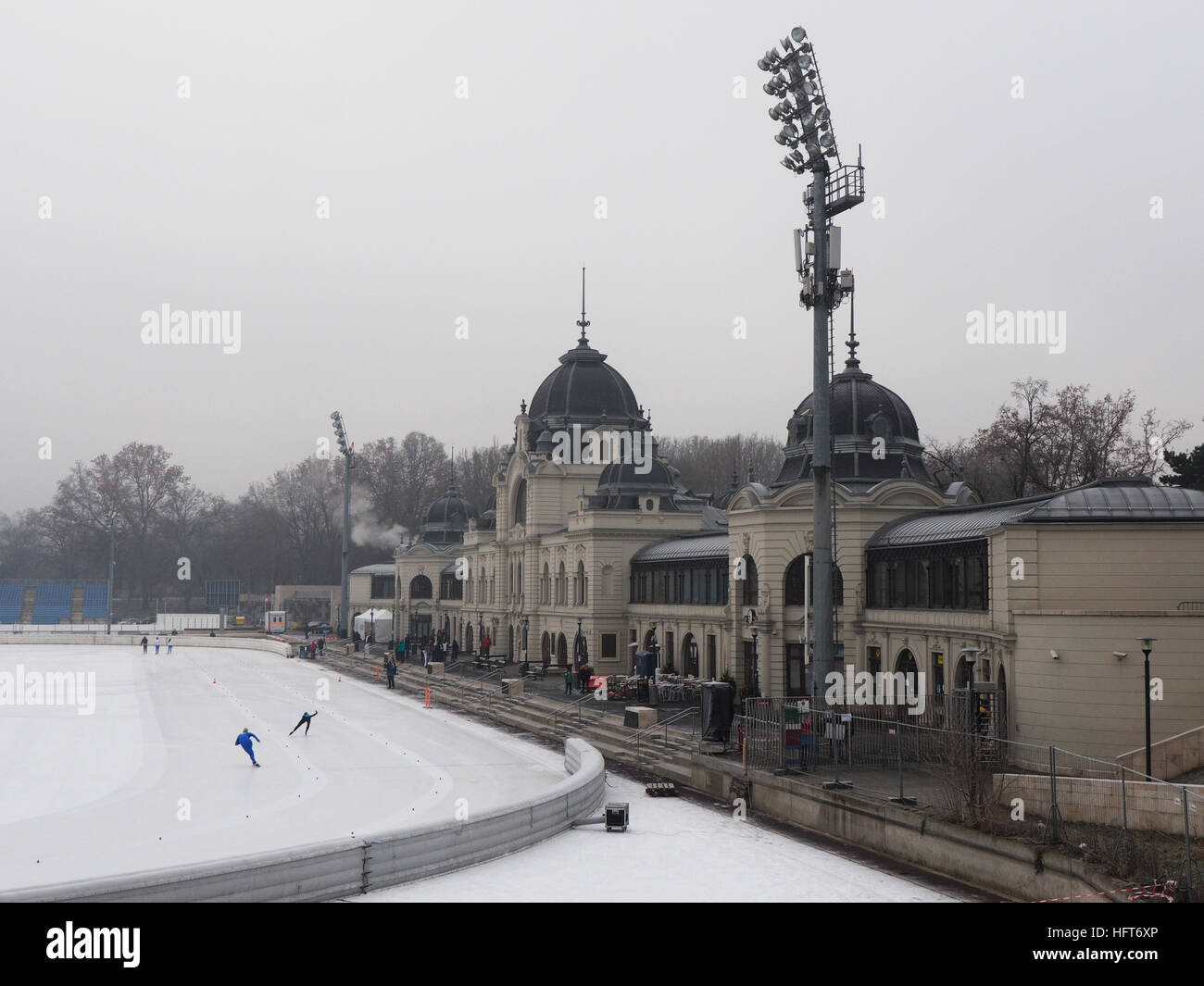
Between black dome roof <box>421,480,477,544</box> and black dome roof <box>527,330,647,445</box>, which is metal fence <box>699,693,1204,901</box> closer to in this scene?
black dome roof <box>527,330,647,445</box>

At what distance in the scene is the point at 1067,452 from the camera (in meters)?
64.6

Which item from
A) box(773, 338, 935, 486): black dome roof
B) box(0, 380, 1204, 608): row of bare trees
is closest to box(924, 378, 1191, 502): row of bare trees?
box(773, 338, 935, 486): black dome roof

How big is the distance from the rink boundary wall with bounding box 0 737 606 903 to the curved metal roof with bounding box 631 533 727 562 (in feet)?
83.4

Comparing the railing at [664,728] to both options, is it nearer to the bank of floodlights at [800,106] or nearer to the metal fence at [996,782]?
the metal fence at [996,782]

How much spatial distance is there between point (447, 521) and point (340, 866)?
7851cm

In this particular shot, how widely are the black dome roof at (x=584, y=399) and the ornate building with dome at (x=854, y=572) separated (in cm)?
12

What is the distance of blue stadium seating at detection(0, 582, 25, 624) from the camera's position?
430 feet

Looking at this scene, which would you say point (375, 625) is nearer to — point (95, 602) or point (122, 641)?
point (122, 641)

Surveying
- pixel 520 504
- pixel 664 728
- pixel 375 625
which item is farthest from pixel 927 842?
pixel 375 625

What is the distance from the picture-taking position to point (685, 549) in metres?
51.8

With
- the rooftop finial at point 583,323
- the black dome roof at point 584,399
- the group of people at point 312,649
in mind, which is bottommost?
the group of people at point 312,649

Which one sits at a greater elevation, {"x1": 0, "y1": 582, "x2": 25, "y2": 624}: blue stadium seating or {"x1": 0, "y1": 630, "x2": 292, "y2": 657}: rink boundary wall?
{"x1": 0, "y1": 582, "x2": 25, "y2": 624}: blue stadium seating

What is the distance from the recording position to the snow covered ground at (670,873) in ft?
60.0

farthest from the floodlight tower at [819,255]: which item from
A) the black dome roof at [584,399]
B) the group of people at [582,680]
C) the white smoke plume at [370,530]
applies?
the white smoke plume at [370,530]
